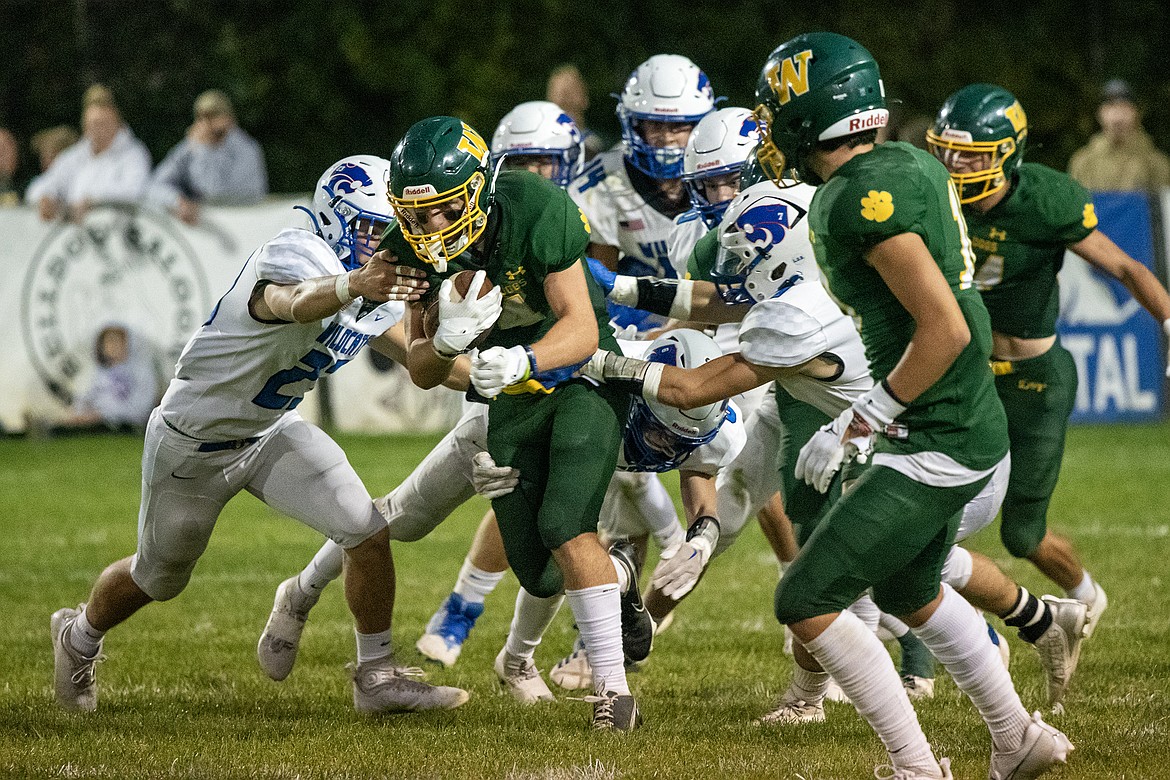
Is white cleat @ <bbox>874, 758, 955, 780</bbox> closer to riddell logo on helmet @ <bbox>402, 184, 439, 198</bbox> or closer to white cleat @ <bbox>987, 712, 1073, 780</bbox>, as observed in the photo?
white cleat @ <bbox>987, 712, 1073, 780</bbox>

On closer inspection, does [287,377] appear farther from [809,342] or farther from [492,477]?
[809,342]

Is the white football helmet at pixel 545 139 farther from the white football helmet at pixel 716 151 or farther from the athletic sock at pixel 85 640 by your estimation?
the athletic sock at pixel 85 640

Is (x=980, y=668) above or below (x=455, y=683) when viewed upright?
above

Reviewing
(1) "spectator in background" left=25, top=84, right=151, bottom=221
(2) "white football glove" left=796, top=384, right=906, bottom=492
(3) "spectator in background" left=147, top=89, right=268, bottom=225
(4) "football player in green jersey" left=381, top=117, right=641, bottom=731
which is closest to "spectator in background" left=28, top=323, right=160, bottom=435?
(1) "spectator in background" left=25, top=84, right=151, bottom=221

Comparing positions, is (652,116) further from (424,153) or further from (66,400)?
(66,400)

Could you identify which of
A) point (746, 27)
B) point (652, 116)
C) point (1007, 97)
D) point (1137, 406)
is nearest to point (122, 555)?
point (652, 116)

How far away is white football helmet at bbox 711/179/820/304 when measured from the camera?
14.4 feet

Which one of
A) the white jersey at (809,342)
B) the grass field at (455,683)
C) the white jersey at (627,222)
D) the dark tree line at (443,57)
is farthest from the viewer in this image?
the dark tree line at (443,57)

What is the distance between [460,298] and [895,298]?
1.15 meters

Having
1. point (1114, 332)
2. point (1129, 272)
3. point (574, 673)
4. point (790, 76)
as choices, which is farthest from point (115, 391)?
point (790, 76)

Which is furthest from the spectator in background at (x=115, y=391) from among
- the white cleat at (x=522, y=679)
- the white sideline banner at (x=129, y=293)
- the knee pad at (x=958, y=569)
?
the knee pad at (x=958, y=569)

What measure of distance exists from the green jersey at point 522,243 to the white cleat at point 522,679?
1.24 metres

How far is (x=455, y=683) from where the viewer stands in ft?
17.0

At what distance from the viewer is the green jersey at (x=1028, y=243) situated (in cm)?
507
